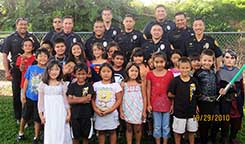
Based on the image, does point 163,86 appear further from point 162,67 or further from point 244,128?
point 244,128

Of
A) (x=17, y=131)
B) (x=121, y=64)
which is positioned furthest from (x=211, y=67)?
(x=17, y=131)

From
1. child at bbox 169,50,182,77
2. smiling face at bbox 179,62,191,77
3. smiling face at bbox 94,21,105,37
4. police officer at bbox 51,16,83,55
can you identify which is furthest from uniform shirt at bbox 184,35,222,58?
police officer at bbox 51,16,83,55

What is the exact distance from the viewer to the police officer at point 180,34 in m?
5.82

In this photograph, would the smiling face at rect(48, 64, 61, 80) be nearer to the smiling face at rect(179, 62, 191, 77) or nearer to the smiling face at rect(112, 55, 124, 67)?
the smiling face at rect(112, 55, 124, 67)

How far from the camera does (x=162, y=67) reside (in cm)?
481

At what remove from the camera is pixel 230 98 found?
5.04 meters

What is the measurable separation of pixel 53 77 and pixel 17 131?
1.78 metres

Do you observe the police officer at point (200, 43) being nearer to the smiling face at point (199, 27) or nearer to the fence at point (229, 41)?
the smiling face at point (199, 27)

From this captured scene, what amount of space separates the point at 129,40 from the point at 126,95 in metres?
1.37

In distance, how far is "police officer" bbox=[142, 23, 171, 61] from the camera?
17.7ft

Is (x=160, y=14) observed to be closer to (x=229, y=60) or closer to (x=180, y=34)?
(x=180, y=34)

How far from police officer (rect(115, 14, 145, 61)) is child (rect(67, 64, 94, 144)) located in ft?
4.40

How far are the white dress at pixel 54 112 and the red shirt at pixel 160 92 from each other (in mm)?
1231

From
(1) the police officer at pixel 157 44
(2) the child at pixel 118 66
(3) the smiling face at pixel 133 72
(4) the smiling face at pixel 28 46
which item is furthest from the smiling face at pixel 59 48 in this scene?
(1) the police officer at pixel 157 44
